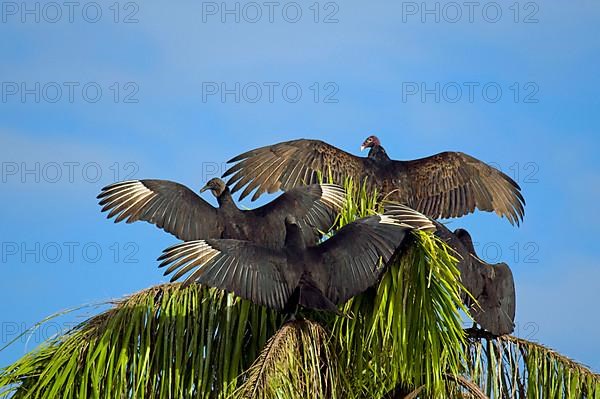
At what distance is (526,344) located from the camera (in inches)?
253

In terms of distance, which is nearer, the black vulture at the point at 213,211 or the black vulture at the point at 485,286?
the black vulture at the point at 485,286

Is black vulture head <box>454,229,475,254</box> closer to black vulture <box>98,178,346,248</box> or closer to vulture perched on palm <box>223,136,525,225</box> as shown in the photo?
black vulture <box>98,178,346,248</box>

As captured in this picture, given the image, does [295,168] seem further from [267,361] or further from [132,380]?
[267,361]

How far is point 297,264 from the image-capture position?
18.2 ft

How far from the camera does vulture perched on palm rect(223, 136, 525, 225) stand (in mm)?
8000

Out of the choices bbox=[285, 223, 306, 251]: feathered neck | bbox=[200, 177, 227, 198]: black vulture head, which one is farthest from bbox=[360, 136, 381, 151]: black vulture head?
bbox=[285, 223, 306, 251]: feathered neck

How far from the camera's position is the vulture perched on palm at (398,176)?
800cm

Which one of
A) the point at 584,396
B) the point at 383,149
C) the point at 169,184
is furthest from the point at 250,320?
the point at 383,149

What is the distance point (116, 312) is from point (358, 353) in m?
1.43

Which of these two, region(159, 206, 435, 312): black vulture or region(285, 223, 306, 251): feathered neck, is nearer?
region(159, 206, 435, 312): black vulture

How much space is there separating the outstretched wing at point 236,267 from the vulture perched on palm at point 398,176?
2.26 metres

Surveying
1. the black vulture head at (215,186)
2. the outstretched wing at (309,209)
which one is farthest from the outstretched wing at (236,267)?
the black vulture head at (215,186)

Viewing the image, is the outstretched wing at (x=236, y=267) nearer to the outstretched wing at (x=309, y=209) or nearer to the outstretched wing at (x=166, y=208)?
the outstretched wing at (x=309, y=209)

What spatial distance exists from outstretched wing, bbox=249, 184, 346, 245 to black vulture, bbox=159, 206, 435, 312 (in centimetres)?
85
